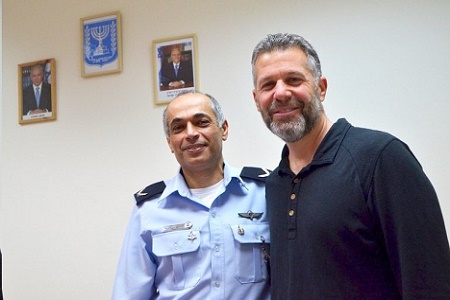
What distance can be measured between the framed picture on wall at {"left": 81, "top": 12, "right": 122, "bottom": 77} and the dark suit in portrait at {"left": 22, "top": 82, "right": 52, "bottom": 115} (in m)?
0.24

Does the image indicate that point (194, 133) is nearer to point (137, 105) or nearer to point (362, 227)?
point (362, 227)

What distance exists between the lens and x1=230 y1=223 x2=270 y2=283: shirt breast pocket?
1338 millimetres

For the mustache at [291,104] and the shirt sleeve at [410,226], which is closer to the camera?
the shirt sleeve at [410,226]

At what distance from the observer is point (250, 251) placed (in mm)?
1371

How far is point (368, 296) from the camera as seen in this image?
3.12ft

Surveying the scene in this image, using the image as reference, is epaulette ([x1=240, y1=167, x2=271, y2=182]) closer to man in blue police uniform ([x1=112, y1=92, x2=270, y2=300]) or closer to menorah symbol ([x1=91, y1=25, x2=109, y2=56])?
man in blue police uniform ([x1=112, y1=92, x2=270, y2=300])

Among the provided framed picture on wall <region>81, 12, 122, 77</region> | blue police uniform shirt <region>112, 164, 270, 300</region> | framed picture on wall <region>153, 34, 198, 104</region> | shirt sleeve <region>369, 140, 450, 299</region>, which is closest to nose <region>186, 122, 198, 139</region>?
blue police uniform shirt <region>112, 164, 270, 300</region>

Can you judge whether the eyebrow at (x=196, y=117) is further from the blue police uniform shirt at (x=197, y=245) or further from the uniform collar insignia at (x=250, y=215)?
the uniform collar insignia at (x=250, y=215)

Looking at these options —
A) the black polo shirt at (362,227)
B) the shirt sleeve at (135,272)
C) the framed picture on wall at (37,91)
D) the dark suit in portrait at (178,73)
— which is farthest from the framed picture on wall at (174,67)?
the black polo shirt at (362,227)

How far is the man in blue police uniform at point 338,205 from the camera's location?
88cm

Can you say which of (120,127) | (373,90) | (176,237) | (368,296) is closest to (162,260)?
(176,237)

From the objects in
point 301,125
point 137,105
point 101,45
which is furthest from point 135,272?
point 101,45

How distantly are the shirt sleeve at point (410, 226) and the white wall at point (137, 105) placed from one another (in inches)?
43.8

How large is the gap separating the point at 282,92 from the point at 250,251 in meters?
0.55
